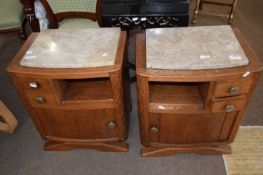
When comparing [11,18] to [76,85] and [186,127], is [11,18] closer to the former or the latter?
[76,85]

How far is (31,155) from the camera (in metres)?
1.39

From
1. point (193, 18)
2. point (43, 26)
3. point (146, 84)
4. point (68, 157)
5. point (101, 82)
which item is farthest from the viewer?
point (193, 18)

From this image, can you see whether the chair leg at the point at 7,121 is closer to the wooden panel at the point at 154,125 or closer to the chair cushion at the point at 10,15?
the chair cushion at the point at 10,15

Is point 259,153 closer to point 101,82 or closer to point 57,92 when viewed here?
point 101,82

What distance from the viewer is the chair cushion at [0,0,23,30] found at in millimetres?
1665

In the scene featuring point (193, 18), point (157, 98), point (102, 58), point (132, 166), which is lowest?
point (132, 166)

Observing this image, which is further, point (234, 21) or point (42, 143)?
point (234, 21)

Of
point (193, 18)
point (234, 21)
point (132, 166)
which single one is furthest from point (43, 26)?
point (234, 21)

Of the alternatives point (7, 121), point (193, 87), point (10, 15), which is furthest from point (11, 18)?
point (193, 87)

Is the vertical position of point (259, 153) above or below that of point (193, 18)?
below

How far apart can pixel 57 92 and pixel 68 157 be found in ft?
1.63

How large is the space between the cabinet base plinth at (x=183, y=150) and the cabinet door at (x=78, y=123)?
0.71 feet

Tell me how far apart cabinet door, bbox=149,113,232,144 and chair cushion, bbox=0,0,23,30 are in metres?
1.27

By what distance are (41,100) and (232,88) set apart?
2.86ft
